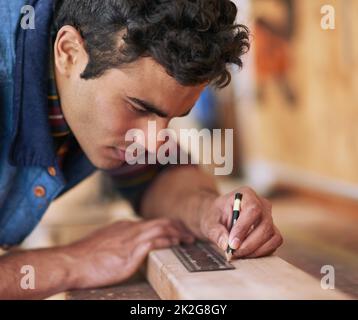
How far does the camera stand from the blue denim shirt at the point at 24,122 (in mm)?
1111

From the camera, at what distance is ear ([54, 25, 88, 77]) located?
3.64 feet

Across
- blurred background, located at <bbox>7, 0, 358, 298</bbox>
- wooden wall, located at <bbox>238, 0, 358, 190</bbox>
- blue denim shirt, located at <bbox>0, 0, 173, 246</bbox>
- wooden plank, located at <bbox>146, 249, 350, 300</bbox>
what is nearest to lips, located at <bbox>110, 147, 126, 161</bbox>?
blue denim shirt, located at <bbox>0, 0, 173, 246</bbox>

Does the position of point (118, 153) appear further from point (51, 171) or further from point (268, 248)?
point (268, 248)

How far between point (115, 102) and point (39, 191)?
304 millimetres

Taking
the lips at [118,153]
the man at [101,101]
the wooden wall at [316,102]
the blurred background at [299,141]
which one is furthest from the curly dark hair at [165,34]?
the wooden wall at [316,102]

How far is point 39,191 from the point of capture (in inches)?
49.8

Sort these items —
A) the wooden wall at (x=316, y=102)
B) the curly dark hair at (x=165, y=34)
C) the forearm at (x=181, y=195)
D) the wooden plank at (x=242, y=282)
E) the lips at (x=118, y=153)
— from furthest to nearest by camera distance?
the wooden wall at (x=316, y=102) → the forearm at (x=181, y=195) → the lips at (x=118, y=153) → the curly dark hair at (x=165, y=34) → the wooden plank at (x=242, y=282)

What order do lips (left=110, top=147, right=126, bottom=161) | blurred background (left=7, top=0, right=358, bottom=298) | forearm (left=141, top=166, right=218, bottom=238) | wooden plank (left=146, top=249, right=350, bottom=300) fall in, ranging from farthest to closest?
blurred background (left=7, top=0, right=358, bottom=298) → forearm (left=141, top=166, right=218, bottom=238) → lips (left=110, top=147, right=126, bottom=161) → wooden plank (left=146, top=249, right=350, bottom=300)

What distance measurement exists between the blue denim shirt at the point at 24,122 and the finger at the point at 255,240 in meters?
0.44

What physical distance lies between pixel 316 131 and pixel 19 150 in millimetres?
1862

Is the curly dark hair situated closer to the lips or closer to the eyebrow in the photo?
the eyebrow

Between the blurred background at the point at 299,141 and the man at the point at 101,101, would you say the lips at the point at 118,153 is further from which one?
the blurred background at the point at 299,141

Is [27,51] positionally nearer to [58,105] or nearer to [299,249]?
[58,105]

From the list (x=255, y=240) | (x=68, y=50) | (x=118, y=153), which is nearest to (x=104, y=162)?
(x=118, y=153)
